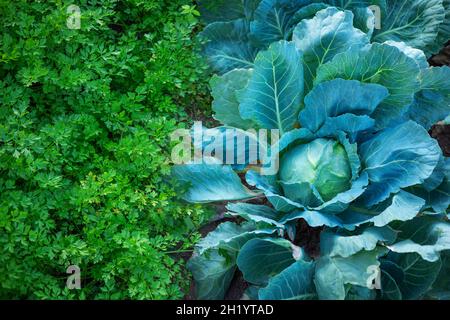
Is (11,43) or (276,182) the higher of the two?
(11,43)

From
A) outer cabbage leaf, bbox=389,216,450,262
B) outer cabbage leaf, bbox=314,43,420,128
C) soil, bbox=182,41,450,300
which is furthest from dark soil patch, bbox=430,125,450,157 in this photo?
soil, bbox=182,41,450,300

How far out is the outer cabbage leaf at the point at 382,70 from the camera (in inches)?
90.0

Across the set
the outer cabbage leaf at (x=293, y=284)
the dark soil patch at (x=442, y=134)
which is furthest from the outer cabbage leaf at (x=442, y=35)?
the outer cabbage leaf at (x=293, y=284)

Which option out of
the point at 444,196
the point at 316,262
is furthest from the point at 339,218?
the point at 444,196

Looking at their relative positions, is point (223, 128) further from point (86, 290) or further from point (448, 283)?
point (448, 283)

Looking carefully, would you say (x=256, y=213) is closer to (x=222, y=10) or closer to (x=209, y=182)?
(x=209, y=182)

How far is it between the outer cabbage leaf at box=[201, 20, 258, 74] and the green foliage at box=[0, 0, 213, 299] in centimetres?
17

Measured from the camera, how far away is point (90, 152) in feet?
7.68

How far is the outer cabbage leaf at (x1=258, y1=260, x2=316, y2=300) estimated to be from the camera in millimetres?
2207

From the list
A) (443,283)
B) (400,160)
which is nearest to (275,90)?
(400,160)

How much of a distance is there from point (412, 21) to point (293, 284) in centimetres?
133

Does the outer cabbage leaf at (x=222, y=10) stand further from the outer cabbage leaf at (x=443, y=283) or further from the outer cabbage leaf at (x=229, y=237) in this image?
the outer cabbage leaf at (x=443, y=283)

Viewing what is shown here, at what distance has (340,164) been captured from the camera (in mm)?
2324
